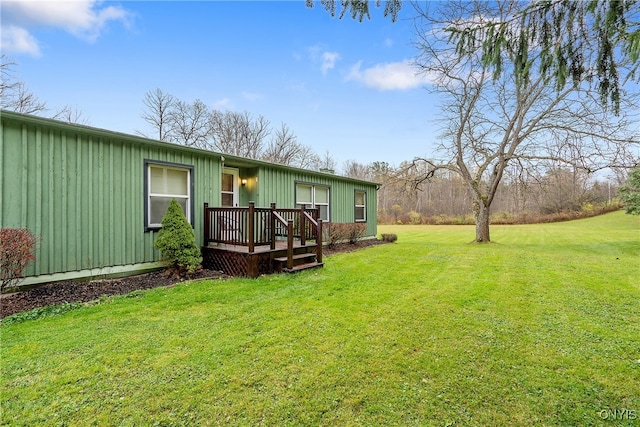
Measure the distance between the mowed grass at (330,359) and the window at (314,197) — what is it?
5420 millimetres

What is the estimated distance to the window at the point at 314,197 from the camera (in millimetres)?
9781

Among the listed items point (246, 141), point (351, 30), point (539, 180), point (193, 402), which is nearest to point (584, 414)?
point (193, 402)

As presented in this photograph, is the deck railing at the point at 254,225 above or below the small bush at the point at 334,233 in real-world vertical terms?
above

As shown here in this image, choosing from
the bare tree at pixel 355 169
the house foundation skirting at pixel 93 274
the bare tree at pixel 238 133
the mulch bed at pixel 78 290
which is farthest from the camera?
the bare tree at pixel 355 169

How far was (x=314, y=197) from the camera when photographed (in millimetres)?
10266

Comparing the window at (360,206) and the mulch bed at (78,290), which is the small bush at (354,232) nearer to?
the window at (360,206)

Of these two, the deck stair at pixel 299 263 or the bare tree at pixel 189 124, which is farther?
the bare tree at pixel 189 124

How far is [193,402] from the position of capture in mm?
1969

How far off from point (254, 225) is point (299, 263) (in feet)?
4.37

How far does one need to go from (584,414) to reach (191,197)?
22.1 ft

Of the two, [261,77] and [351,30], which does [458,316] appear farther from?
[261,77]

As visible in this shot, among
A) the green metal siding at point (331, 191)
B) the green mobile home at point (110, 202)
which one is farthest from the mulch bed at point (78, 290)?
the green metal siding at point (331, 191)

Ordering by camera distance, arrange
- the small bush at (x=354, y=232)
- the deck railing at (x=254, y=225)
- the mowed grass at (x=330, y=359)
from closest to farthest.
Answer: the mowed grass at (x=330, y=359)
the deck railing at (x=254, y=225)
the small bush at (x=354, y=232)

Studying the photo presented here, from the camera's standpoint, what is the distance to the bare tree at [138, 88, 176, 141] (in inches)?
803
